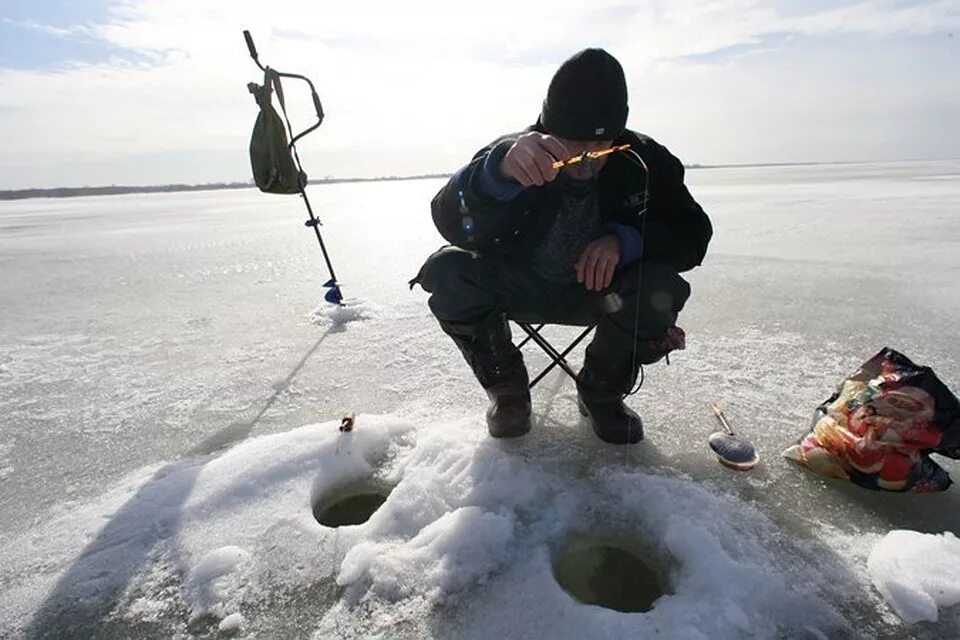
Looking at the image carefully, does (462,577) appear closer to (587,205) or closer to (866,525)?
(866,525)

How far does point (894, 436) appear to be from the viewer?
69.7 inches

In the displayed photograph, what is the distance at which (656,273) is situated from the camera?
1.98 m

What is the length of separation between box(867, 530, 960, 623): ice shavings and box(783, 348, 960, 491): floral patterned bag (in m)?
0.26

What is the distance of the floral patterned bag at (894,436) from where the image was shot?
5.74 ft

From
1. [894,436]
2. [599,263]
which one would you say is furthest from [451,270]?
[894,436]

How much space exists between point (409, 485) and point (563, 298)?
94cm

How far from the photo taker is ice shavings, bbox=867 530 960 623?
134cm

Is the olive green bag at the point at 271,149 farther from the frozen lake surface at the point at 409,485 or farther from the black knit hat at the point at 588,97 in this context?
the black knit hat at the point at 588,97

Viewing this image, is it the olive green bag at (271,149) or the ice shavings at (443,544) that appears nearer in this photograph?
the ice shavings at (443,544)

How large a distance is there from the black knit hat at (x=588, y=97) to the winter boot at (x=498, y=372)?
30.3 inches

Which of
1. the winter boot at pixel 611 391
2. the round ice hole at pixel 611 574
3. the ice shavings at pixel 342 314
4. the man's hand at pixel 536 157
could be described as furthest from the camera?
the ice shavings at pixel 342 314

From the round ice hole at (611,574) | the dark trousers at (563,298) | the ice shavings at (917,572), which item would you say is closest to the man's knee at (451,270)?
the dark trousers at (563,298)

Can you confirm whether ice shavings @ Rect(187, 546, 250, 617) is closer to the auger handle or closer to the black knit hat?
the black knit hat

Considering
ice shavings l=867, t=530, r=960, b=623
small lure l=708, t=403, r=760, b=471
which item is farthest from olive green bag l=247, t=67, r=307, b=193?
ice shavings l=867, t=530, r=960, b=623
